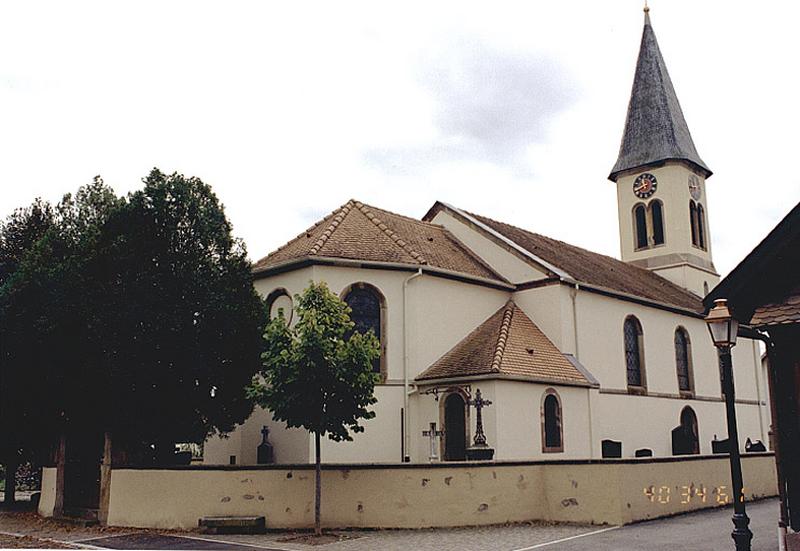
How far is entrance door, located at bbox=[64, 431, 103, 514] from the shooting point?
1998 cm

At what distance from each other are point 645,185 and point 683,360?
1124cm

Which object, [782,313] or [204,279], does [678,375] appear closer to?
[204,279]

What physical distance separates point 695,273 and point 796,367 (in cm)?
3253

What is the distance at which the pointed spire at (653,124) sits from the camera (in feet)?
133

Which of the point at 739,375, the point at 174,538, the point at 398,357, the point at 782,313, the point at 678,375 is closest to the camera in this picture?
the point at 782,313

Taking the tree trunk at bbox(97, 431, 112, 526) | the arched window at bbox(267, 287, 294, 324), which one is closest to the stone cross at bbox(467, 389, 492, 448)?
the arched window at bbox(267, 287, 294, 324)

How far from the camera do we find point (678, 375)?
32781 millimetres

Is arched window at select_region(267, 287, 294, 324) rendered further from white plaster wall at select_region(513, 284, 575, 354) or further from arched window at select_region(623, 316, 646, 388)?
arched window at select_region(623, 316, 646, 388)

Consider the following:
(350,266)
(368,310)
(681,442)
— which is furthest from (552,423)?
(681,442)

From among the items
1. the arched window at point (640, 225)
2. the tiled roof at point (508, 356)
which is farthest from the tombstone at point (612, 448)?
the arched window at point (640, 225)

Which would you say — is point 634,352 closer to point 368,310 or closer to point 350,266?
point 368,310

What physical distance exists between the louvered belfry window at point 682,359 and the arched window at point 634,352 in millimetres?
3222

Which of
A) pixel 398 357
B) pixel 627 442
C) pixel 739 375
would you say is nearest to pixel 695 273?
pixel 739 375

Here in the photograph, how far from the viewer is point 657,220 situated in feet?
133
